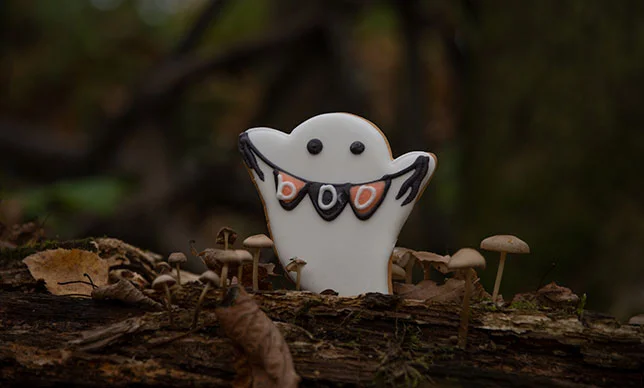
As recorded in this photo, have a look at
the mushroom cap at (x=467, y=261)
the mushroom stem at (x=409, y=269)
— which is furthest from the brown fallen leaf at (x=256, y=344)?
the mushroom stem at (x=409, y=269)

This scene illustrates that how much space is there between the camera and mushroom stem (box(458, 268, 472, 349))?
187 cm

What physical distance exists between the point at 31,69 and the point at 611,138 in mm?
12937

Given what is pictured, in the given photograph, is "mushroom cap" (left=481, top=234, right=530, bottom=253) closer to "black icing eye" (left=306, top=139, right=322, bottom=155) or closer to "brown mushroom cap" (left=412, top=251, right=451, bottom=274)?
"brown mushroom cap" (left=412, top=251, right=451, bottom=274)

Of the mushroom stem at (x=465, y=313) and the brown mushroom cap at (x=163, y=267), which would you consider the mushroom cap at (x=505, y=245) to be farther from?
the brown mushroom cap at (x=163, y=267)

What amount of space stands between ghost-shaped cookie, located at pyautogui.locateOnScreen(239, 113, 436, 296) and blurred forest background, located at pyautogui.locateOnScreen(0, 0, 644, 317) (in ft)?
1.70

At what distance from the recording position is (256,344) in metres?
1.75

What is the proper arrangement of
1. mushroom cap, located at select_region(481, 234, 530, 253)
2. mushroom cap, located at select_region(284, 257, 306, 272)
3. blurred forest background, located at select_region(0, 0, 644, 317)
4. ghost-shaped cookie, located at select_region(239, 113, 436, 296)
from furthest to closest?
blurred forest background, located at select_region(0, 0, 644, 317), ghost-shaped cookie, located at select_region(239, 113, 436, 296), mushroom cap, located at select_region(284, 257, 306, 272), mushroom cap, located at select_region(481, 234, 530, 253)

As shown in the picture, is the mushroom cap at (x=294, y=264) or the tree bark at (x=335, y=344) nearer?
the tree bark at (x=335, y=344)

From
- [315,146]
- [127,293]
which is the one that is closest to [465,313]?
[315,146]

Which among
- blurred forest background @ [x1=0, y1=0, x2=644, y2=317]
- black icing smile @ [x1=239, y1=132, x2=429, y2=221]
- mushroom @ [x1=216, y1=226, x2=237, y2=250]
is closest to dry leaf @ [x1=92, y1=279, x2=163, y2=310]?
mushroom @ [x1=216, y1=226, x2=237, y2=250]

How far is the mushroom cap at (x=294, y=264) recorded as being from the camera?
7.44ft

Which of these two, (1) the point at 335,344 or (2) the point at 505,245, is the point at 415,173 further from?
(1) the point at 335,344

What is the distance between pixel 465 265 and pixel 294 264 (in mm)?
783

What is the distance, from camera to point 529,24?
5.21 metres
